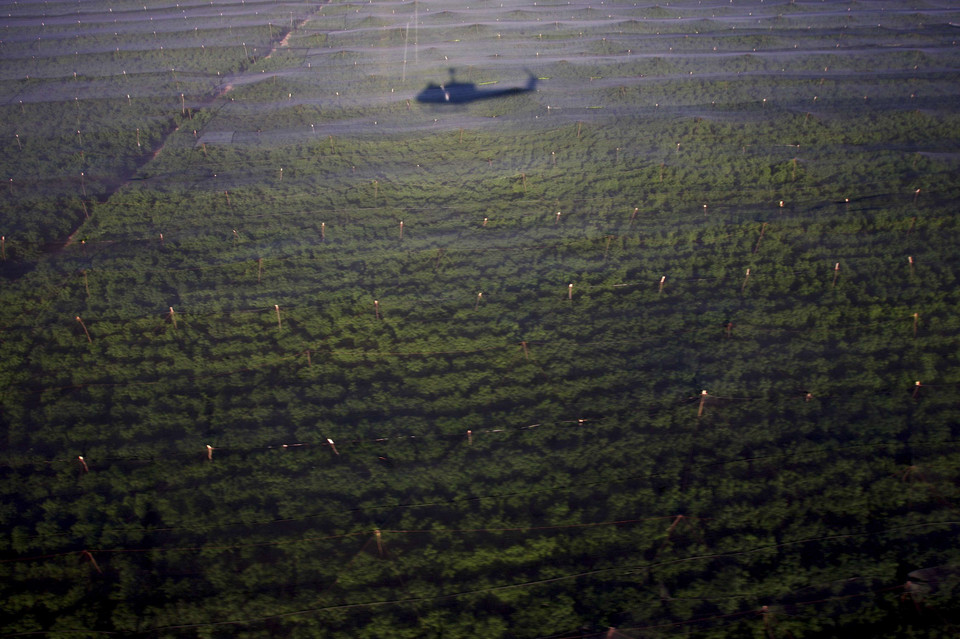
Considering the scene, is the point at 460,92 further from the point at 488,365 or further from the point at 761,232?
the point at 488,365

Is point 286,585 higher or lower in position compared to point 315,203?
lower

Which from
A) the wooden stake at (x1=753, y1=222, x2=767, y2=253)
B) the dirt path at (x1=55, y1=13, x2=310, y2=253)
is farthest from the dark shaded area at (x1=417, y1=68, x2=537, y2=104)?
the wooden stake at (x1=753, y1=222, x2=767, y2=253)

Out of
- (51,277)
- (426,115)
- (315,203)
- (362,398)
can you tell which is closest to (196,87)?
(426,115)

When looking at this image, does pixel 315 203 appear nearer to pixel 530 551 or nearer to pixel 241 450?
pixel 241 450

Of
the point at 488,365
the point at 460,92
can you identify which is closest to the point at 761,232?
the point at 488,365

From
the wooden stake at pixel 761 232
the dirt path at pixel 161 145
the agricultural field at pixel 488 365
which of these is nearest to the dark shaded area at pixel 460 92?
the agricultural field at pixel 488 365

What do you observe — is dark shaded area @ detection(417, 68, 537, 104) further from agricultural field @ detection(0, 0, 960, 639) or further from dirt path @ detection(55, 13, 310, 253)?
dirt path @ detection(55, 13, 310, 253)
